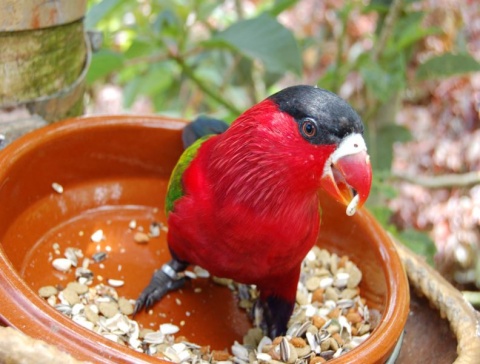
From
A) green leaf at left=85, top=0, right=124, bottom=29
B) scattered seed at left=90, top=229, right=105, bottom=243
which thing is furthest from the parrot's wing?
green leaf at left=85, top=0, right=124, bottom=29

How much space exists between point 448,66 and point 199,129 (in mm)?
1111

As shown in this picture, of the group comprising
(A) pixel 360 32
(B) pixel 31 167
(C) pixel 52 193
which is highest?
(B) pixel 31 167

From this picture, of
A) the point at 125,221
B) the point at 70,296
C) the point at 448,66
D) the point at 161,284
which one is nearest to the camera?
the point at 70,296

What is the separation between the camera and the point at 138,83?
9.82ft

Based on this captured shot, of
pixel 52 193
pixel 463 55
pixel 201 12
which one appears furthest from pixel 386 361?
pixel 201 12

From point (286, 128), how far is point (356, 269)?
56cm

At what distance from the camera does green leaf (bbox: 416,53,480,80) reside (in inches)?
88.7

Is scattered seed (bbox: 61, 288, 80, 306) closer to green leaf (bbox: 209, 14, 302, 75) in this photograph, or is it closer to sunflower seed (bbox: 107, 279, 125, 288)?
sunflower seed (bbox: 107, 279, 125, 288)

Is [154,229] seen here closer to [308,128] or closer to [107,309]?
[107,309]

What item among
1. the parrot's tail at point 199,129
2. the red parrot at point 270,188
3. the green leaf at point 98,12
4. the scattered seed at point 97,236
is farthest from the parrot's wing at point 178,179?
the green leaf at point 98,12

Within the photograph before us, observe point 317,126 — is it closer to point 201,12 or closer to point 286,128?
point 286,128

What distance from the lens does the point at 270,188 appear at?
4.27 feet

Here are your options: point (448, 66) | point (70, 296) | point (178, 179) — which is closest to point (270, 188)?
point (178, 179)

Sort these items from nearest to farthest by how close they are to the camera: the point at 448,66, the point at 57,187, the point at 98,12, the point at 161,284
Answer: the point at 161,284 < the point at 57,187 < the point at 98,12 < the point at 448,66
